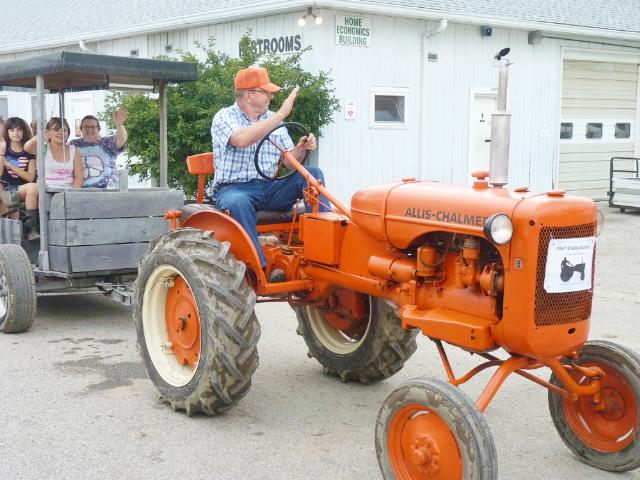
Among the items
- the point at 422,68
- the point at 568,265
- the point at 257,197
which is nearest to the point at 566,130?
the point at 422,68

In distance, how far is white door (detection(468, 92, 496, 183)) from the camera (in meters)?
15.2

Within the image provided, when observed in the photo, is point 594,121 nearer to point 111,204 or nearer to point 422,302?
point 111,204

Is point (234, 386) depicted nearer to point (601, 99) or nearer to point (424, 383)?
point (424, 383)

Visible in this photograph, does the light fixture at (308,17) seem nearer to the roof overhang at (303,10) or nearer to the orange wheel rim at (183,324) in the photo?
the roof overhang at (303,10)

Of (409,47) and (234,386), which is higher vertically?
(409,47)

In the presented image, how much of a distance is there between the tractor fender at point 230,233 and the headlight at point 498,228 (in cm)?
179

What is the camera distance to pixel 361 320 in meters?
5.64

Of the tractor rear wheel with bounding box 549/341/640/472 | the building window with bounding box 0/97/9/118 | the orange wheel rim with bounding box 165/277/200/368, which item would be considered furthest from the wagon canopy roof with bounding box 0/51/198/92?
the building window with bounding box 0/97/9/118

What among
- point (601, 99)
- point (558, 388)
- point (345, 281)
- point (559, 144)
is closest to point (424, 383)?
point (558, 388)

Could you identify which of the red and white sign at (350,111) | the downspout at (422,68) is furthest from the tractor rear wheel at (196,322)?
the downspout at (422,68)

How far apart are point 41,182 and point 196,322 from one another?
269cm

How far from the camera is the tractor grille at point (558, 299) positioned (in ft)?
12.0

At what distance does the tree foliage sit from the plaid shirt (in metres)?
6.41

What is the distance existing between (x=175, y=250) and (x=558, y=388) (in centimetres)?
227
